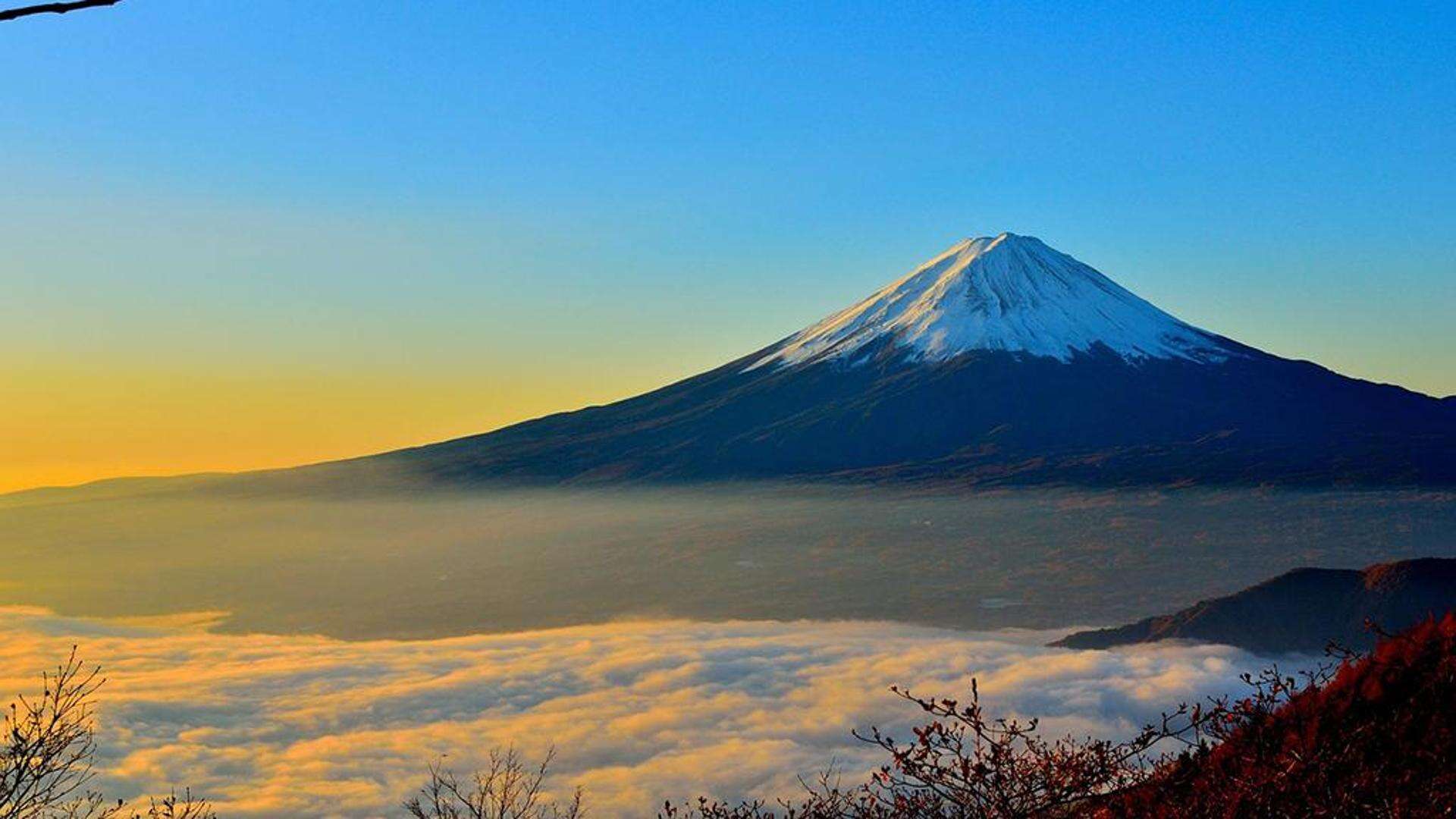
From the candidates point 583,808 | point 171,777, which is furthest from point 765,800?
point 171,777

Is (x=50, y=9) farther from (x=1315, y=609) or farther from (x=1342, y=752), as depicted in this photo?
(x=1315, y=609)

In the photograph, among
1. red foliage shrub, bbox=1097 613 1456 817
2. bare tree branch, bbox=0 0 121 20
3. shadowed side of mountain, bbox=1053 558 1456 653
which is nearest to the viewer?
bare tree branch, bbox=0 0 121 20

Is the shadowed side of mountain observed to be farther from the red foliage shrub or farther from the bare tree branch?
the bare tree branch

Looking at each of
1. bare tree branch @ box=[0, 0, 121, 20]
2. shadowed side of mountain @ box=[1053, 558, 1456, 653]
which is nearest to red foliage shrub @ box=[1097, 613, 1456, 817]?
bare tree branch @ box=[0, 0, 121, 20]

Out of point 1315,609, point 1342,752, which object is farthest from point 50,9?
point 1315,609

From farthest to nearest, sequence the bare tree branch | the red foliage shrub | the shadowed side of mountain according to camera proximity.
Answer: the shadowed side of mountain → the red foliage shrub → the bare tree branch

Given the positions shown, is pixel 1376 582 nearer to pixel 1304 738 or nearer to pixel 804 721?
pixel 804 721

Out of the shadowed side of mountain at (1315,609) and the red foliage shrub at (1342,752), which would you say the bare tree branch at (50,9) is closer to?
the red foliage shrub at (1342,752)

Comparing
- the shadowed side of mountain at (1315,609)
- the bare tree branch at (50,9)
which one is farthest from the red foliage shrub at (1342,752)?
the shadowed side of mountain at (1315,609)
